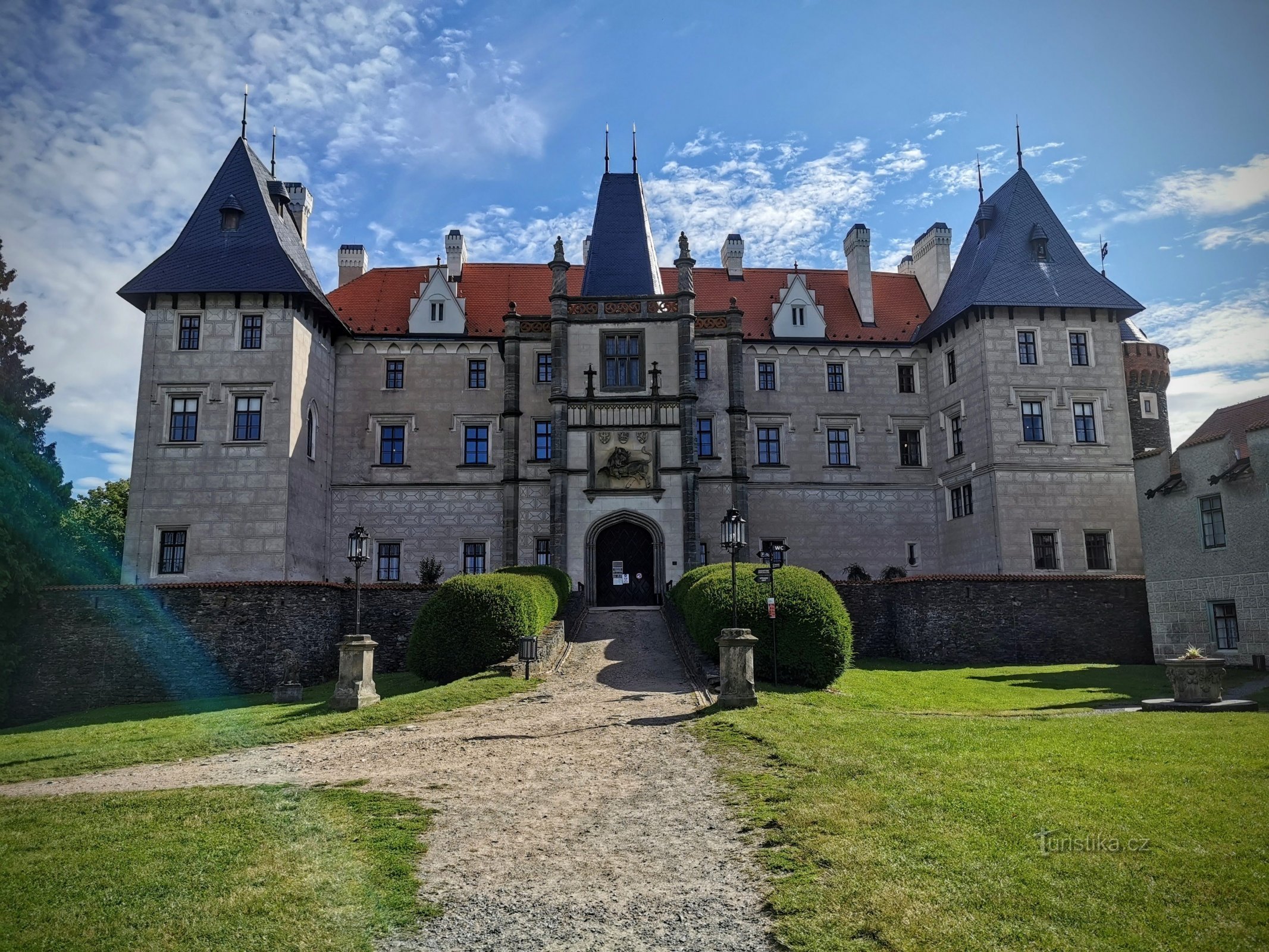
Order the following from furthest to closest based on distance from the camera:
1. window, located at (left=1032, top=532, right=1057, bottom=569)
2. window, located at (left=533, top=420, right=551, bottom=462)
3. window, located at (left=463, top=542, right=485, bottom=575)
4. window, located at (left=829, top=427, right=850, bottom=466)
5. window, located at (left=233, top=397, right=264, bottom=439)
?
window, located at (left=829, top=427, right=850, bottom=466), window, located at (left=533, top=420, right=551, bottom=462), window, located at (left=463, top=542, right=485, bottom=575), window, located at (left=1032, top=532, right=1057, bottom=569), window, located at (left=233, top=397, right=264, bottom=439)

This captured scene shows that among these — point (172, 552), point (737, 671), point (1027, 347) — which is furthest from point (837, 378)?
point (172, 552)

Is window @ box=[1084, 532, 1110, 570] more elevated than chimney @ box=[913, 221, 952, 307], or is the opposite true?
chimney @ box=[913, 221, 952, 307]

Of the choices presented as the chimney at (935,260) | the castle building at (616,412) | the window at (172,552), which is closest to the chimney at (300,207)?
the castle building at (616,412)

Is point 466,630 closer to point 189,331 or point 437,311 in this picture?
point 189,331

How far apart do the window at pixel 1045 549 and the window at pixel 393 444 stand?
75.1 ft

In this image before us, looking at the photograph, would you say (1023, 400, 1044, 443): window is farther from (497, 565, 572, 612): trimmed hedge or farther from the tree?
the tree

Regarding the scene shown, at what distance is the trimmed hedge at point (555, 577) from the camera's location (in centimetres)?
2661

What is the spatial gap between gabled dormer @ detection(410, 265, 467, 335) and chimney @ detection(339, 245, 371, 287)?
15.0ft

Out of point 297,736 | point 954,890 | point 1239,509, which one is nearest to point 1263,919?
point 954,890

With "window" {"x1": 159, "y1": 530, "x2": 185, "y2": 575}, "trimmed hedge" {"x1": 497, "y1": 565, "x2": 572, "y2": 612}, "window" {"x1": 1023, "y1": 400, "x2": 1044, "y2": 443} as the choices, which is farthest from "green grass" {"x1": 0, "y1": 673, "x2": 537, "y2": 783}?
"window" {"x1": 1023, "y1": 400, "x2": 1044, "y2": 443}

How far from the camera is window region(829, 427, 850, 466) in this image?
36.1 metres

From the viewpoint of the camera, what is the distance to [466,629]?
19.9 metres

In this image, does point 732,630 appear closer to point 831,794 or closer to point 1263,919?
point 831,794

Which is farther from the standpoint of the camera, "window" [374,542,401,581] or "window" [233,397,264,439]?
"window" [374,542,401,581]
